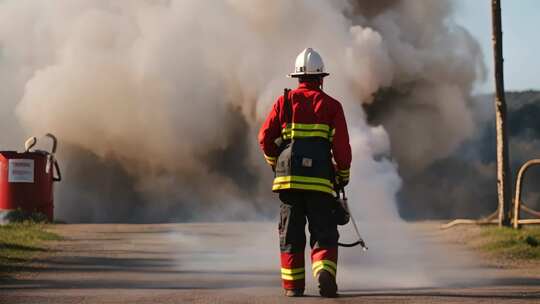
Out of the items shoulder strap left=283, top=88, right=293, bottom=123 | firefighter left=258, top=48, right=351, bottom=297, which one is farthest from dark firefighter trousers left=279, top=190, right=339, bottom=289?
shoulder strap left=283, top=88, right=293, bottom=123

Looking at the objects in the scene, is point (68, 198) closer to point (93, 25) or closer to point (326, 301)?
point (93, 25)

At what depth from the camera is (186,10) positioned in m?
27.3

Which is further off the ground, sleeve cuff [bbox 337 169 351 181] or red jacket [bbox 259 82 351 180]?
red jacket [bbox 259 82 351 180]

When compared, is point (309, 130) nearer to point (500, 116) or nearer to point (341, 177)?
point (341, 177)

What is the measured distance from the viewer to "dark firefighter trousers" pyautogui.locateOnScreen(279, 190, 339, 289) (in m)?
10.3

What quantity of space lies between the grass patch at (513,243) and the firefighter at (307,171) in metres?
4.28

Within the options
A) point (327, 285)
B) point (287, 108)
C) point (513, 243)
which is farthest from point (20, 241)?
point (327, 285)

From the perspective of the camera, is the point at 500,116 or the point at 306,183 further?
the point at 500,116

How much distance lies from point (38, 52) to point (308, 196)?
20.5m

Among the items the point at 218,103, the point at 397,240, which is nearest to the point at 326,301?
the point at 397,240

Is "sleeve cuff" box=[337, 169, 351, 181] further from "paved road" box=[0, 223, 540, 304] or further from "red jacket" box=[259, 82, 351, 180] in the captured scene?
"paved road" box=[0, 223, 540, 304]

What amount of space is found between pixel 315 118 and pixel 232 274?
2.44 metres

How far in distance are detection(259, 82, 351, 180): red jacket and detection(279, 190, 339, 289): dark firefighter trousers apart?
1.14 ft

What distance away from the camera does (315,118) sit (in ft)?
34.2
